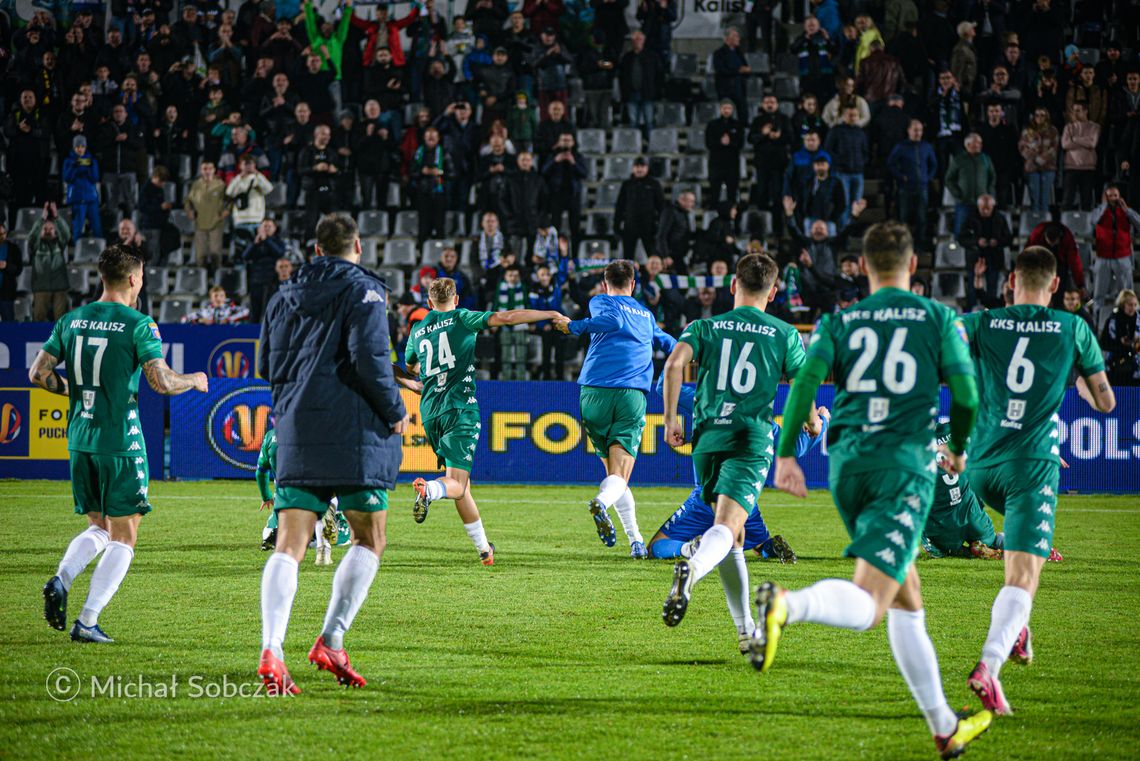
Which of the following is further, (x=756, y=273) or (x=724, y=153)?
(x=724, y=153)

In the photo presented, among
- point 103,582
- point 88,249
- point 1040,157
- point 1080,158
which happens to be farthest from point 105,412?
point 1080,158

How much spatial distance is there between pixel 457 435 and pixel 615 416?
1.46 metres

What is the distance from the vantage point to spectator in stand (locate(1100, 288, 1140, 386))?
17797 millimetres

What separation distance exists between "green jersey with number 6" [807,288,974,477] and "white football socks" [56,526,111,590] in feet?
15.0

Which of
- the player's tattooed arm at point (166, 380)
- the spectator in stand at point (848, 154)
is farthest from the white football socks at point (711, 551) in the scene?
the spectator in stand at point (848, 154)

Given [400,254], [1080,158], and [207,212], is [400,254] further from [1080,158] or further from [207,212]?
[1080,158]

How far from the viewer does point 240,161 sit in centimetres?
2227

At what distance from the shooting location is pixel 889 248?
523cm

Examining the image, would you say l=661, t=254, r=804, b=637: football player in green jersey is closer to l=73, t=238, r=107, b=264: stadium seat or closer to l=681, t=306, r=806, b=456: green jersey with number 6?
l=681, t=306, r=806, b=456: green jersey with number 6

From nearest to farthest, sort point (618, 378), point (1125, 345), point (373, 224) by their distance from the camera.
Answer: point (618, 378), point (1125, 345), point (373, 224)

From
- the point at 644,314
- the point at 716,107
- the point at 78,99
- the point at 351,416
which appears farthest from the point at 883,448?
the point at 78,99

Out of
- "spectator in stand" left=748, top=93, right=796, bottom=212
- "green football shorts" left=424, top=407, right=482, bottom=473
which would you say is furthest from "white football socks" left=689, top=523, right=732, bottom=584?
"spectator in stand" left=748, top=93, right=796, bottom=212

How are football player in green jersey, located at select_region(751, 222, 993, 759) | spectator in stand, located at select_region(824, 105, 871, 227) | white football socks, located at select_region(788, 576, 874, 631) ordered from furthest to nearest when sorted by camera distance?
spectator in stand, located at select_region(824, 105, 871, 227)
football player in green jersey, located at select_region(751, 222, 993, 759)
white football socks, located at select_region(788, 576, 874, 631)

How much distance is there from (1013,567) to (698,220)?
17.5m
